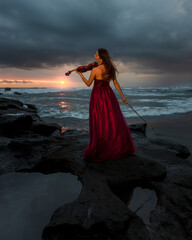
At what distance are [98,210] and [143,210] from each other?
663 mm

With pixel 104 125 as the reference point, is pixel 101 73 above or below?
above

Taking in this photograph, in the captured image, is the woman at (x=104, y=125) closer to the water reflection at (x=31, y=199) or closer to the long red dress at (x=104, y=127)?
the long red dress at (x=104, y=127)

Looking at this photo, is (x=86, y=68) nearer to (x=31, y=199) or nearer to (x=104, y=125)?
(x=104, y=125)

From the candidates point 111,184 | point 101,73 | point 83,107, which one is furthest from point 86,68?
point 83,107

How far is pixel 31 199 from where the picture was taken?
2.44 m

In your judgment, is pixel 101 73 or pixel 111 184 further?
pixel 101 73

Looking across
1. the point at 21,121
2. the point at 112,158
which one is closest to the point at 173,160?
the point at 112,158

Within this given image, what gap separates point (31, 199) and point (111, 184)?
1.20m

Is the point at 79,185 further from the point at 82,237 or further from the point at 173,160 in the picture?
the point at 173,160

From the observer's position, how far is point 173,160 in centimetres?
361

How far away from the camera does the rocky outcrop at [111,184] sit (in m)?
1.77

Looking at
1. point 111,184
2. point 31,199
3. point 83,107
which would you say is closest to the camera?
point 31,199

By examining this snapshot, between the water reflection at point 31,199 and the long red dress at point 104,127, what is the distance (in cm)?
66

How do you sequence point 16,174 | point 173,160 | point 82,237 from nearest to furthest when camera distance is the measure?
1. point 82,237
2. point 16,174
3. point 173,160
